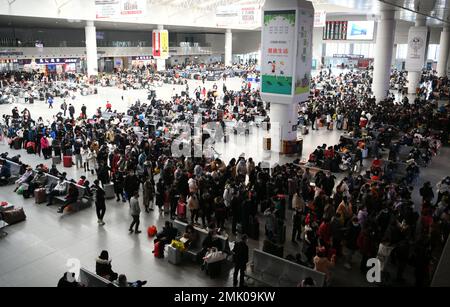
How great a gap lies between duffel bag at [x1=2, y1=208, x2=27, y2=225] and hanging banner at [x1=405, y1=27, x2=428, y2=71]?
3271 centimetres

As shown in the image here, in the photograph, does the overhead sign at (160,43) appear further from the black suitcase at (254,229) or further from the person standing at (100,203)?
the black suitcase at (254,229)

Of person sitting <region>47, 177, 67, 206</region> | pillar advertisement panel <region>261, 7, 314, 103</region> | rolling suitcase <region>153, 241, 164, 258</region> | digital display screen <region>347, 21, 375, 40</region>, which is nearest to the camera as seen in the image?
rolling suitcase <region>153, 241, 164, 258</region>

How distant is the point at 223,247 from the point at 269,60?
9771 millimetres

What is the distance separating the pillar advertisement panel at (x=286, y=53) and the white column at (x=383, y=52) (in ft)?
46.7

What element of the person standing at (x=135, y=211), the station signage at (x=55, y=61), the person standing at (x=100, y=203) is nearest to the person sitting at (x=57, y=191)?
the person standing at (x=100, y=203)

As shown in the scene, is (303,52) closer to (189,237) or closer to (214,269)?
(189,237)

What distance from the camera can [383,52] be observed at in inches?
1141

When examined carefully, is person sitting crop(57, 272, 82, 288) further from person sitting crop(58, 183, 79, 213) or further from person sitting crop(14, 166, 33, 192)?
person sitting crop(14, 166, 33, 192)

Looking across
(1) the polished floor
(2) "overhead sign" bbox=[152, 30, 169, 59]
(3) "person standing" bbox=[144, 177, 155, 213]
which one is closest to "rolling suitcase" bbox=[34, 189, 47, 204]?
(1) the polished floor

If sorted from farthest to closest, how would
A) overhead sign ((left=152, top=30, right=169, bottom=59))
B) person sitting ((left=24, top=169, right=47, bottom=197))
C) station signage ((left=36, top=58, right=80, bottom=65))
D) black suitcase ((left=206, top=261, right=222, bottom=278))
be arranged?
1. station signage ((left=36, top=58, right=80, bottom=65))
2. overhead sign ((left=152, top=30, right=169, bottom=59))
3. person sitting ((left=24, top=169, right=47, bottom=197))
4. black suitcase ((left=206, top=261, right=222, bottom=278))

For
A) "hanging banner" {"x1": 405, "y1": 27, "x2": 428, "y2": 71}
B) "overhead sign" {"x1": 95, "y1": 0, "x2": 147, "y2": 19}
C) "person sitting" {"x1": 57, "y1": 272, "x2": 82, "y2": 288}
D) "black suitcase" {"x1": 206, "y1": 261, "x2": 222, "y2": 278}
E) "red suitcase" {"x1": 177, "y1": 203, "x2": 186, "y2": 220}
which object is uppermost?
"overhead sign" {"x1": 95, "y1": 0, "x2": 147, "y2": 19}

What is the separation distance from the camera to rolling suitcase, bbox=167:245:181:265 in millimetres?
8695

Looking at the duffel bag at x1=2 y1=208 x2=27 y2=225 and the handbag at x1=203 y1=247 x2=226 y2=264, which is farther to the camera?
the duffel bag at x1=2 y1=208 x2=27 y2=225
